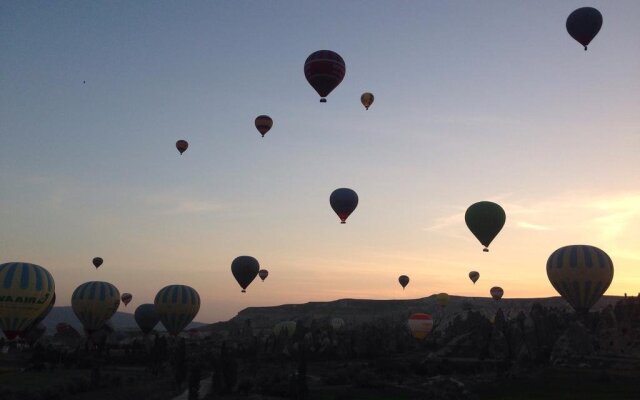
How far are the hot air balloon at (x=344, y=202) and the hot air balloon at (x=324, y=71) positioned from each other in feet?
40.0

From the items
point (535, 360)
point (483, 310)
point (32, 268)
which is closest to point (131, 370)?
point (32, 268)

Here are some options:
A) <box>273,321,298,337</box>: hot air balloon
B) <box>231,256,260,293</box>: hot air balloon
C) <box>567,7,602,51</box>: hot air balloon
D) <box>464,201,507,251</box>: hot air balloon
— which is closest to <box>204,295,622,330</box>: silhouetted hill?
<box>273,321,298,337</box>: hot air balloon

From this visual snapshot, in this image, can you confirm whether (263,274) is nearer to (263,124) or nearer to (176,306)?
(176,306)

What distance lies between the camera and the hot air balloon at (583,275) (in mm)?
47750

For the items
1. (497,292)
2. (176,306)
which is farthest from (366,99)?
(497,292)

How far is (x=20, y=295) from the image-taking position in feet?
141

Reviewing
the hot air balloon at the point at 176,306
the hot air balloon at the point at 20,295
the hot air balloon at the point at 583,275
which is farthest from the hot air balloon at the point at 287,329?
the hot air balloon at the point at 20,295

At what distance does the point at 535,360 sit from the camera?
225 ft

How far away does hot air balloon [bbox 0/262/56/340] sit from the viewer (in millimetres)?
42553

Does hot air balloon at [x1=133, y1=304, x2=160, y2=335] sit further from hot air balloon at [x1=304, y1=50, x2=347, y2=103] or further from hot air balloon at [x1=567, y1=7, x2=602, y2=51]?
hot air balloon at [x1=567, y1=7, x2=602, y2=51]

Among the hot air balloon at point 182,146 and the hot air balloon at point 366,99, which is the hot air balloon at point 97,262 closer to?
the hot air balloon at point 182,146

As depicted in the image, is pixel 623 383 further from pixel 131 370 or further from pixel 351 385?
pixel 131 370

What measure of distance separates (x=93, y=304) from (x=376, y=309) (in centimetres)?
11166

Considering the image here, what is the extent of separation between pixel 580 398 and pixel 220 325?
147115 millimetres
